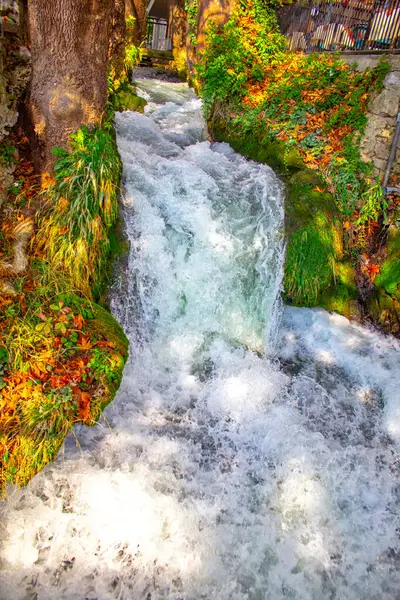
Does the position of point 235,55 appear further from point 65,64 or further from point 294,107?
point 65,64

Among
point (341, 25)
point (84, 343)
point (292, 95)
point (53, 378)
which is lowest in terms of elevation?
point (53, 378)

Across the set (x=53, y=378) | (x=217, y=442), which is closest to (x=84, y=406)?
(x=53, y=378)

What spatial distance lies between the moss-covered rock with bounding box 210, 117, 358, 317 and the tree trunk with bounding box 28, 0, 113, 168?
11.3ft

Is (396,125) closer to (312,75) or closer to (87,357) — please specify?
(312,75)

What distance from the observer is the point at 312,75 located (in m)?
7.89

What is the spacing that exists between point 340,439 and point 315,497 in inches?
33.9

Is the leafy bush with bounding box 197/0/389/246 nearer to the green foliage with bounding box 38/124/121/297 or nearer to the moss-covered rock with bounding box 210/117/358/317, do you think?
the moss-covered rock with bounding box 210/117/358/317

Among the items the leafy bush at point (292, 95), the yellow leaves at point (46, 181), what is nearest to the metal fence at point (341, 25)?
the leafy bush at point (292, 95)

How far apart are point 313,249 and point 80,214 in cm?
354

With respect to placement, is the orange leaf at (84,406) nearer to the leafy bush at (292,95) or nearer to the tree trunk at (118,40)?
the leafy bush at (292,95)

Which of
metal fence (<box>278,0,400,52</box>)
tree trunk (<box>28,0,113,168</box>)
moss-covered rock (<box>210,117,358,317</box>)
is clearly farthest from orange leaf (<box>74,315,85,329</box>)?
metal fence (<box>278,0,400,52</box>)

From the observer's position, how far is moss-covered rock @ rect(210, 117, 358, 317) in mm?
5887

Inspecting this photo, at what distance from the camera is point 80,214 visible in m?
4.46

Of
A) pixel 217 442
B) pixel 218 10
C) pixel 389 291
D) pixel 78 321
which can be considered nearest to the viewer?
pixel 78 321
